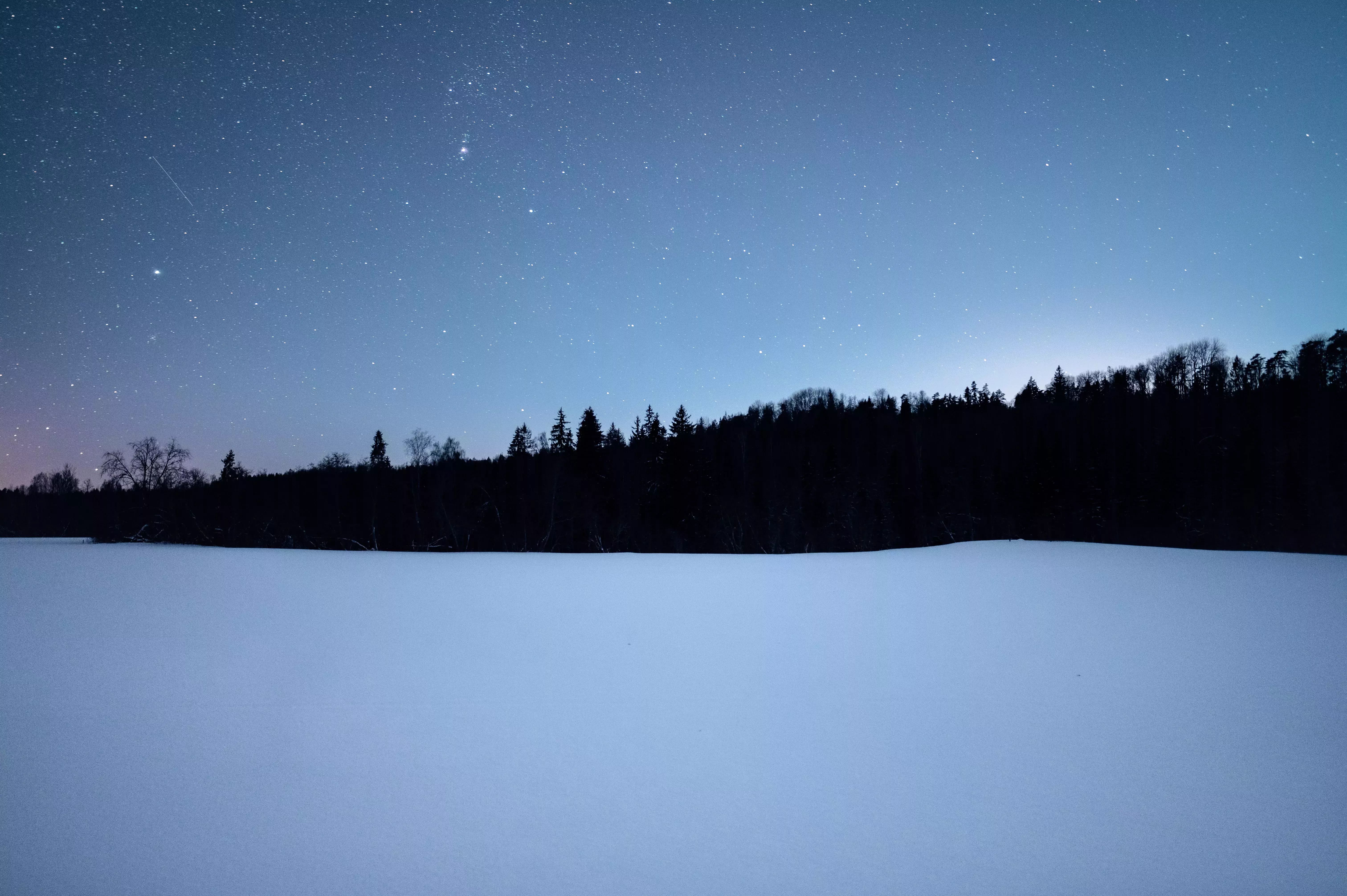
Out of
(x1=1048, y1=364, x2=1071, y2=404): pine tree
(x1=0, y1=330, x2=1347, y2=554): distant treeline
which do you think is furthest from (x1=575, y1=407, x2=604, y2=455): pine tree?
(x1=1048, y1=364, x2=1071, y2=404): pine tree

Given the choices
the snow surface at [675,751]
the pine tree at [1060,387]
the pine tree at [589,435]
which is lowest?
the snow surface at [675,751]

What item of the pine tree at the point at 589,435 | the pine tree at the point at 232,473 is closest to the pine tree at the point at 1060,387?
the pine tree at the point at 589,435

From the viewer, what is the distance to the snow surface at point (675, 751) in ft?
8.64

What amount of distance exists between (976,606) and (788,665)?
4685 mm

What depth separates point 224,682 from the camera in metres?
5.04

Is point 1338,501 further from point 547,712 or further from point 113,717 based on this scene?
point 113,717

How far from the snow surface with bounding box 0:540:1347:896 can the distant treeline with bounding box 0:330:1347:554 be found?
26504 mm

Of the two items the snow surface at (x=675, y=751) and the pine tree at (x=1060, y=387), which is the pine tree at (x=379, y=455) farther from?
the pine tree at (x=1060, y=387)

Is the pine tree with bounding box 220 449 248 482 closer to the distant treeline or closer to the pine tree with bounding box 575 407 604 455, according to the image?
the distant treeline

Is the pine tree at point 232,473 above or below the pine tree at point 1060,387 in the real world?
below

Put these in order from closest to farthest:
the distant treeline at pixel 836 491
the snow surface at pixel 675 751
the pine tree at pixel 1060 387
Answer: the snow surface at pixel 675 751 → the distant treeline at pixel 836 491 → the pine tree at pixel 1060 387

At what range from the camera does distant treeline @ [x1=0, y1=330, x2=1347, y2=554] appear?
107 feet

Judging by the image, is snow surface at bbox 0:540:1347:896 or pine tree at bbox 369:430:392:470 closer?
snow surface at bbox 0:540:1347:896

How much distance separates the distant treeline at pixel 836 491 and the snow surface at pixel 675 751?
2650cm
